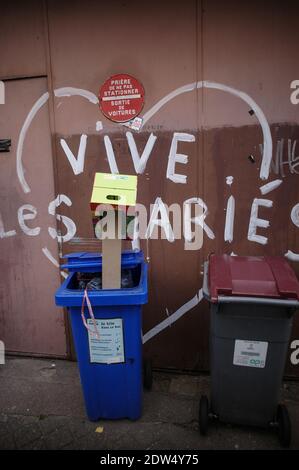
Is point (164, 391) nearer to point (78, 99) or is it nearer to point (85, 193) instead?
point (85, 193)

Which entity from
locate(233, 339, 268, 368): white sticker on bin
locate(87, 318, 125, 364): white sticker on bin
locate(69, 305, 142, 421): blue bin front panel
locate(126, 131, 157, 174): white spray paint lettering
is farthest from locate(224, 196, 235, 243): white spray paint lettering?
locate(87, 318, 125, 364): white sticker on bin

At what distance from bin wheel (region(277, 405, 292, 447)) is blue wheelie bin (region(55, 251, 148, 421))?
3.37ft

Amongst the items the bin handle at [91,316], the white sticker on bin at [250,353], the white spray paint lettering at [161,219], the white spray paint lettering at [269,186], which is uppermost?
the white spray paint lettering at [269,186]

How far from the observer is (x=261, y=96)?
2.81 metres

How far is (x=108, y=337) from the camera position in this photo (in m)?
2.38

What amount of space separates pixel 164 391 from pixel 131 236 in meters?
1.55

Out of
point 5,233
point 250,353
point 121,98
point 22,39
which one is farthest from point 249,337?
point 22,39

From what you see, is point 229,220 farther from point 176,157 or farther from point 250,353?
point 250,353

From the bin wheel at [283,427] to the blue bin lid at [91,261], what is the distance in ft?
4.89

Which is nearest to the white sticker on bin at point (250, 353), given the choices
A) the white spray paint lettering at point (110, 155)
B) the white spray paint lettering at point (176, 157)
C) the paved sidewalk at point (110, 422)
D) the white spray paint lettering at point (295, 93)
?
the paved sidewalk at point (110, 422)

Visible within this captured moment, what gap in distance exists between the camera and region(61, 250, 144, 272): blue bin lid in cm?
254

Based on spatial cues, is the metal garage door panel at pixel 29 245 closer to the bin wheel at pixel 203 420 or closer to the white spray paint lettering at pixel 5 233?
the white spray paint lettering at pixel 5 233

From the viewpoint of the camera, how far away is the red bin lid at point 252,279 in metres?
2.16

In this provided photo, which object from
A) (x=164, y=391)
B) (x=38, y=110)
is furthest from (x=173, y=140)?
(x=164, y=391)
